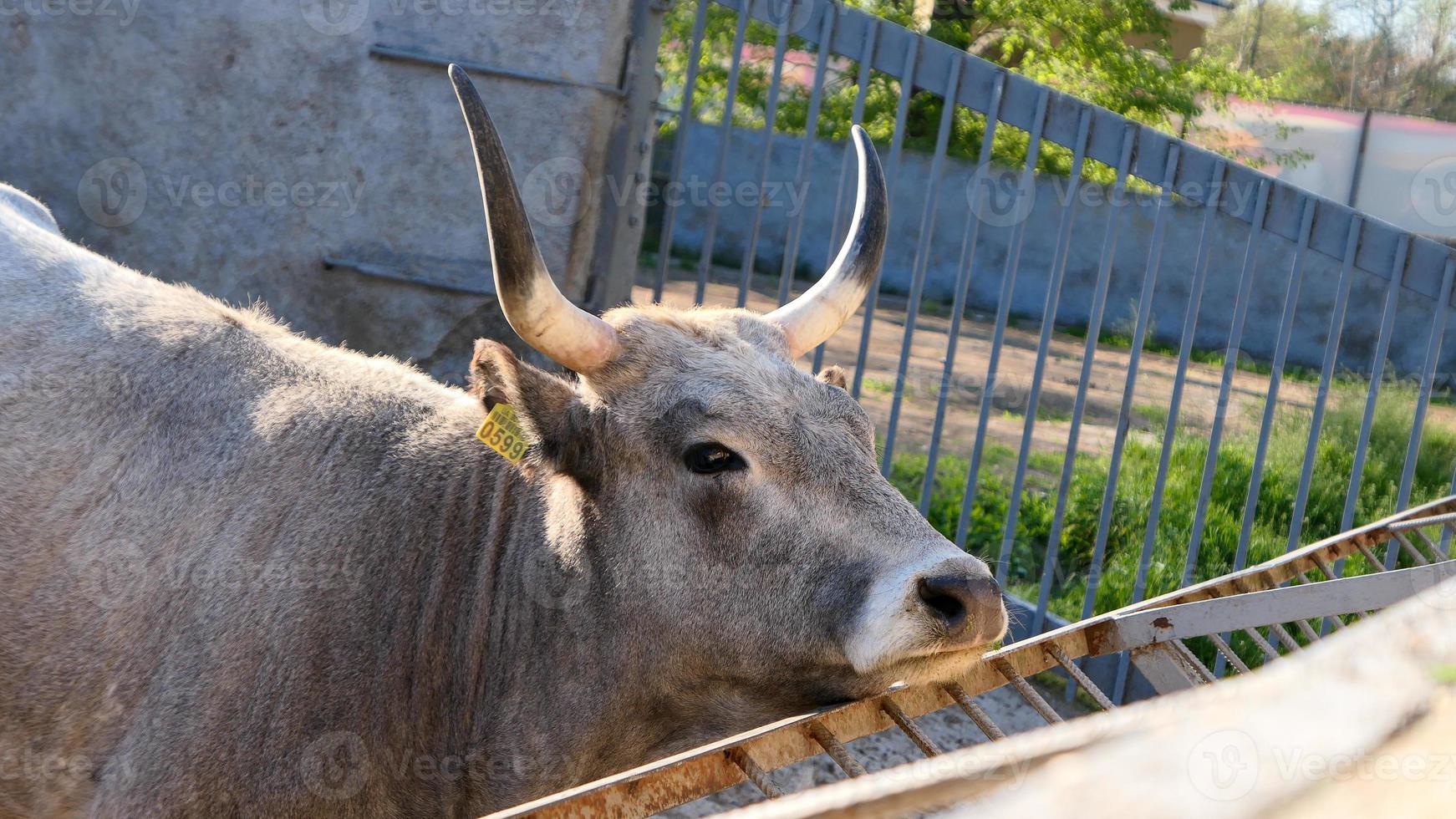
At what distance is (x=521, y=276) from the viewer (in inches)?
115

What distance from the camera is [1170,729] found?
40.9 inches

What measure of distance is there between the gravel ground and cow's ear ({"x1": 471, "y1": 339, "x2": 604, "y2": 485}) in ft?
4.97

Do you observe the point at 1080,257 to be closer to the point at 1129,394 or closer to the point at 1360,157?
the point at 1360,157

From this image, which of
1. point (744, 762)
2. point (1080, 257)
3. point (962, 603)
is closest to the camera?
point (744, 762)

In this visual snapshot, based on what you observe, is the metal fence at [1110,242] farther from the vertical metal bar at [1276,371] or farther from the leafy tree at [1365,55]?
the leafy tree at [1365,55]

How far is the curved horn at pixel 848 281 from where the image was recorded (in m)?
3.59

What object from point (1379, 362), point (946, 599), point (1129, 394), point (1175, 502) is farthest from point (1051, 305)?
point (946, 599)

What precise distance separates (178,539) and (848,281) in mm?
1899

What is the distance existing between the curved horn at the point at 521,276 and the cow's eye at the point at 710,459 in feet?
1.15

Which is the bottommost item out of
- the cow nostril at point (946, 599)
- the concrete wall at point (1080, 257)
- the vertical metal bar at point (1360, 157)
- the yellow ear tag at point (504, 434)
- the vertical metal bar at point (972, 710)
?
the vertical metal bar at point (972, 710)

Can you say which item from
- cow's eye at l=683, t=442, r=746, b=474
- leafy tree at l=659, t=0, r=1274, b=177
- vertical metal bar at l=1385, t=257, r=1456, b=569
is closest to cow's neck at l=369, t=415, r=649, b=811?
cow's eye at l=683, t=442, r=746, b=474

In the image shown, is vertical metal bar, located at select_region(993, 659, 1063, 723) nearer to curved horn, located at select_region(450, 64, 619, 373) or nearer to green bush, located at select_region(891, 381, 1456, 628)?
curved horn, located at select_region(450, 64, 619, 373)

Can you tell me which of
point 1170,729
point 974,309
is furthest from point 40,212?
point 974,309

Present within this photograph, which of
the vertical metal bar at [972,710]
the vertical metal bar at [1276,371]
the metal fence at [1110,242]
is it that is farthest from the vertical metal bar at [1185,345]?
the vertical metal bar at [972,710]
